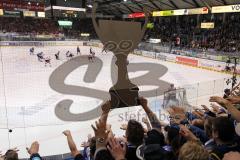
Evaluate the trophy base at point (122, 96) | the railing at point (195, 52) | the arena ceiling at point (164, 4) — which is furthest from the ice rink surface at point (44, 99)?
the arena ceiling at point (164, 4)

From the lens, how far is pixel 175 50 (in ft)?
60.2

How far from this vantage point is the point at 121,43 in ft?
6.35

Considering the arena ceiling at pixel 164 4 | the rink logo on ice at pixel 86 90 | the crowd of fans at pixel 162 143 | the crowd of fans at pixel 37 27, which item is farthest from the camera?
the arena ceiling at pixel 164 4

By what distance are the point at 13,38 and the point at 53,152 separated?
12.2 m

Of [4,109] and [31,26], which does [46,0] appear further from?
[31,26]

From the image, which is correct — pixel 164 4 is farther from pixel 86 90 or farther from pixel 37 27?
pixel 86 90

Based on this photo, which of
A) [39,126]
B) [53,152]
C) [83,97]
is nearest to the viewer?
[53,152]

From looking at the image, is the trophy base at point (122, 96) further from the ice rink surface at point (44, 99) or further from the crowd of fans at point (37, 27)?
the crowd of fans at point (37, 27)

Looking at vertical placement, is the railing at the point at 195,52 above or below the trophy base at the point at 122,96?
below

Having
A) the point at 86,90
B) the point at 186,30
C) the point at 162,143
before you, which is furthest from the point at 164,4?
the point at 162,143

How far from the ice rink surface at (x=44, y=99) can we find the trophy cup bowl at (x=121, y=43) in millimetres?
3599

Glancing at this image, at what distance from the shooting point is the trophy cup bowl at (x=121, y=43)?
1.85 m

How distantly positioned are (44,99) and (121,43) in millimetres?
7727

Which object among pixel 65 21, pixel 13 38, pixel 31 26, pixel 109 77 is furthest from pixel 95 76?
pixel 65 21
